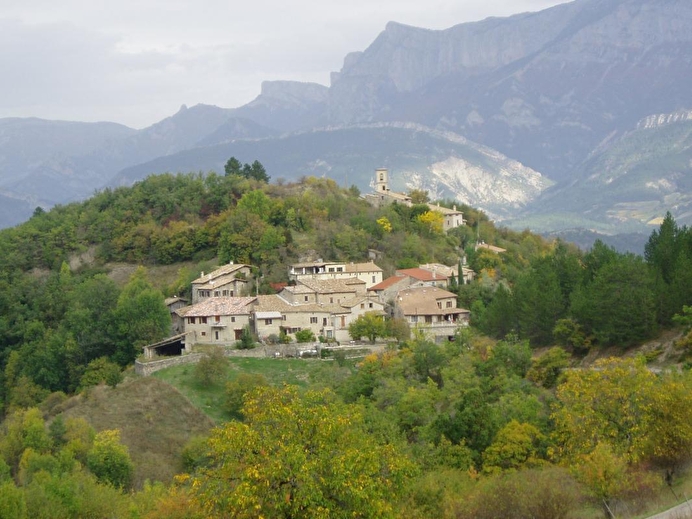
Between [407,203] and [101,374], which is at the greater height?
[407,203]

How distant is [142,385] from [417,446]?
24471mm

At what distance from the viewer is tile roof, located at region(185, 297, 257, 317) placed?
63.8 metres

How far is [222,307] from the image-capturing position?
64.9 m

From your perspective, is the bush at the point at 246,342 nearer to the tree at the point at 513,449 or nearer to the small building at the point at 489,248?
the tree at the point at 513,449

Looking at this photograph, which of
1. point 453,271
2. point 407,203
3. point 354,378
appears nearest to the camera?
point 354,378

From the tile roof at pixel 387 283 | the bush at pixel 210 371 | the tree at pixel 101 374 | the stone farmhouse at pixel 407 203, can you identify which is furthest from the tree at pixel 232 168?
the bush at pixel 210 371

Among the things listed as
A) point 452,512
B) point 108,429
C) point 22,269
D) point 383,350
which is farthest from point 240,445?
point 22,269

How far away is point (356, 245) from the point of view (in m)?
77.8

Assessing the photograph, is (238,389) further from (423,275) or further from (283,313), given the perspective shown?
(423,275)

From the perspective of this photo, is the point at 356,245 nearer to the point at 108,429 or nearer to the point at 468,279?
the point at 468,279

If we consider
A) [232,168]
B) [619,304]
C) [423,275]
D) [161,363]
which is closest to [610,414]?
[619,304]

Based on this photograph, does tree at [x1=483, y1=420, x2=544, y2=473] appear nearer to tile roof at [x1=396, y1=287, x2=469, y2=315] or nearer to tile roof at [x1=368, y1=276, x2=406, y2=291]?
tile roof at [x1=396, y1=287, x2=469, y2=315]

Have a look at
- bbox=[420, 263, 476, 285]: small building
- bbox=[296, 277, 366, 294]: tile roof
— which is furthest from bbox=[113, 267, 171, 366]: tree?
bbox=[420, 263, 476, 285]: small building

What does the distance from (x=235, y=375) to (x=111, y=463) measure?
14135 millimetres
